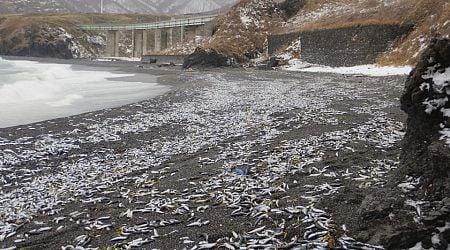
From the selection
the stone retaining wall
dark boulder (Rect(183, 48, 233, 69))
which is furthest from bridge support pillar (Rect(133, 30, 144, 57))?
the stone retaining wall

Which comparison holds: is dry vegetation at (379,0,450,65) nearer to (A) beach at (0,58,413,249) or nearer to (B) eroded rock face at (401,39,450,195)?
(A) beach at (0,58,413,249)

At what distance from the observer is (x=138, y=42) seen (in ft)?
423

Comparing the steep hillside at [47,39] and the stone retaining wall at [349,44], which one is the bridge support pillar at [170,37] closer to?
the steep hillside at [47,39]

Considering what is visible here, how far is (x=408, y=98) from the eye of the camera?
6941mm

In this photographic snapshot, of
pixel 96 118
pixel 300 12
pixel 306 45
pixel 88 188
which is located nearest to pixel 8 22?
pixel 300 12

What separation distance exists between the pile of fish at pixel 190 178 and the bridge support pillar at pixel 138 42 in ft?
375

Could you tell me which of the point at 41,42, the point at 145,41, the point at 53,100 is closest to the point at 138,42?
the point at 145,41

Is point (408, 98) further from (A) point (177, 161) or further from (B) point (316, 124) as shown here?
(B) point (316, 124)

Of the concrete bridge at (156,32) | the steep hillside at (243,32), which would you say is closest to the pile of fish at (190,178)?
Result: the steep hillside at (243,32)

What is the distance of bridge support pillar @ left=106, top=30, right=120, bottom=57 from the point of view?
142500 millimetres

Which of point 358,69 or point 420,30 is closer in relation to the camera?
point 420,30

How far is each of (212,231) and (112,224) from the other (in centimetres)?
195

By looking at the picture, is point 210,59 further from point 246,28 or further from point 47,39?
point 47,39

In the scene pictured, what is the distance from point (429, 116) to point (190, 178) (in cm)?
541
